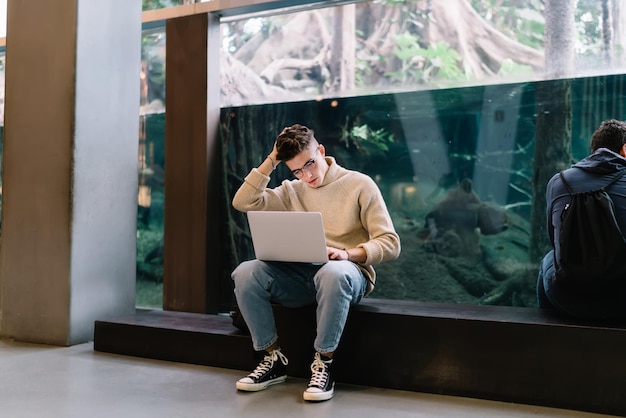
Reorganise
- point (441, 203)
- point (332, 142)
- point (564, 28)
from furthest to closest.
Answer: point (332, 142)
point (441, 203)
point (564, 28)

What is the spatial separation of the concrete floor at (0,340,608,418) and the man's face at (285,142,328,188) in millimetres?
946

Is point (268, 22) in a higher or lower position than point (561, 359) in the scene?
higher

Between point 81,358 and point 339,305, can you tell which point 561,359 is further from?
point 81,358

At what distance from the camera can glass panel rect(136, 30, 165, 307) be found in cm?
519

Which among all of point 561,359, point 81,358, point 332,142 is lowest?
point 81,358

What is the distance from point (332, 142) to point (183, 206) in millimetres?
1196

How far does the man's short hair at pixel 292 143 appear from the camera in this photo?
300 cm

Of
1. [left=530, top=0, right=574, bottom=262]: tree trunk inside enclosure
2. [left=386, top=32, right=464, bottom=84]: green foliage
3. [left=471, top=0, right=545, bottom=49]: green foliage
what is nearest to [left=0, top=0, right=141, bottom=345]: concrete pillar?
[left=386, top=32, right=464, bottom=84]: green foliage

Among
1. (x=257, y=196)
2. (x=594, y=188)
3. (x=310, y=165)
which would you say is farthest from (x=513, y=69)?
(x=257, y=196)

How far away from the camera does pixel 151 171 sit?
5.23 m

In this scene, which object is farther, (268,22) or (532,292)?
(268,22)

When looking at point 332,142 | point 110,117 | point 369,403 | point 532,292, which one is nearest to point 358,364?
point 369,403

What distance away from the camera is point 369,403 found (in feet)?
8.83

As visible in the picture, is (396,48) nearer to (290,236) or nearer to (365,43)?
(365,43)
